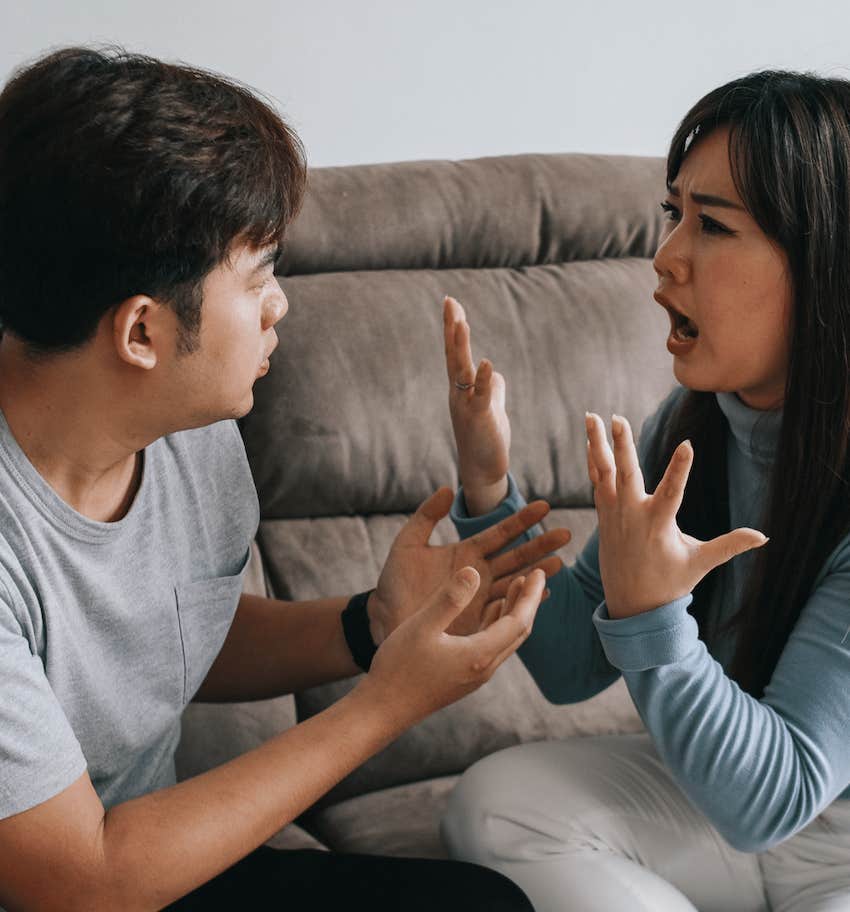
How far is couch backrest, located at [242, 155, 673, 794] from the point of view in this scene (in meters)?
1.74

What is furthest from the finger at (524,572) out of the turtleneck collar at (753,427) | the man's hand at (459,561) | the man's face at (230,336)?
the man's face at (230,336)

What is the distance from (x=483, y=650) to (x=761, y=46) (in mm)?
1633

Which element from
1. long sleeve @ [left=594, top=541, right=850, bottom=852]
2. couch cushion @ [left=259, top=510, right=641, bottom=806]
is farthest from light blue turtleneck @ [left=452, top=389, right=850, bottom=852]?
couch cushion @ [left=259, top=510, right=641, bottom=806]

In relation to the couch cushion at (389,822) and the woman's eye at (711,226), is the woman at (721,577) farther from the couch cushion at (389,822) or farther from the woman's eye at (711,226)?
the couch cushion at (389,822)

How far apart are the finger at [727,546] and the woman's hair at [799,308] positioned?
197 millimetres

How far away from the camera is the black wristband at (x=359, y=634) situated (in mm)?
1406

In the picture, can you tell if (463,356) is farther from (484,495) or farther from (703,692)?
(703,692)

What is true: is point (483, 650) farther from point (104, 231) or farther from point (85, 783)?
point (104, 231)

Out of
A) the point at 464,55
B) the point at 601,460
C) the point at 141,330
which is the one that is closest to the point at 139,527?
the point at 141,330

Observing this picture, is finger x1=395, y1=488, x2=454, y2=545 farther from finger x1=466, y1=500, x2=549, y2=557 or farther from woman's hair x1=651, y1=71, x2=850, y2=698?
woman's hair x1=651, y1=71, x2=850, y2=698

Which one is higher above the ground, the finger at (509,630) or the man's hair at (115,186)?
the man's hair at (115,186)

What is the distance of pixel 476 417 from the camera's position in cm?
136

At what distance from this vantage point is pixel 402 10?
82.0 inches

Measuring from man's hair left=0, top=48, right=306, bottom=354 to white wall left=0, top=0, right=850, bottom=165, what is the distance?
926 millimetres
